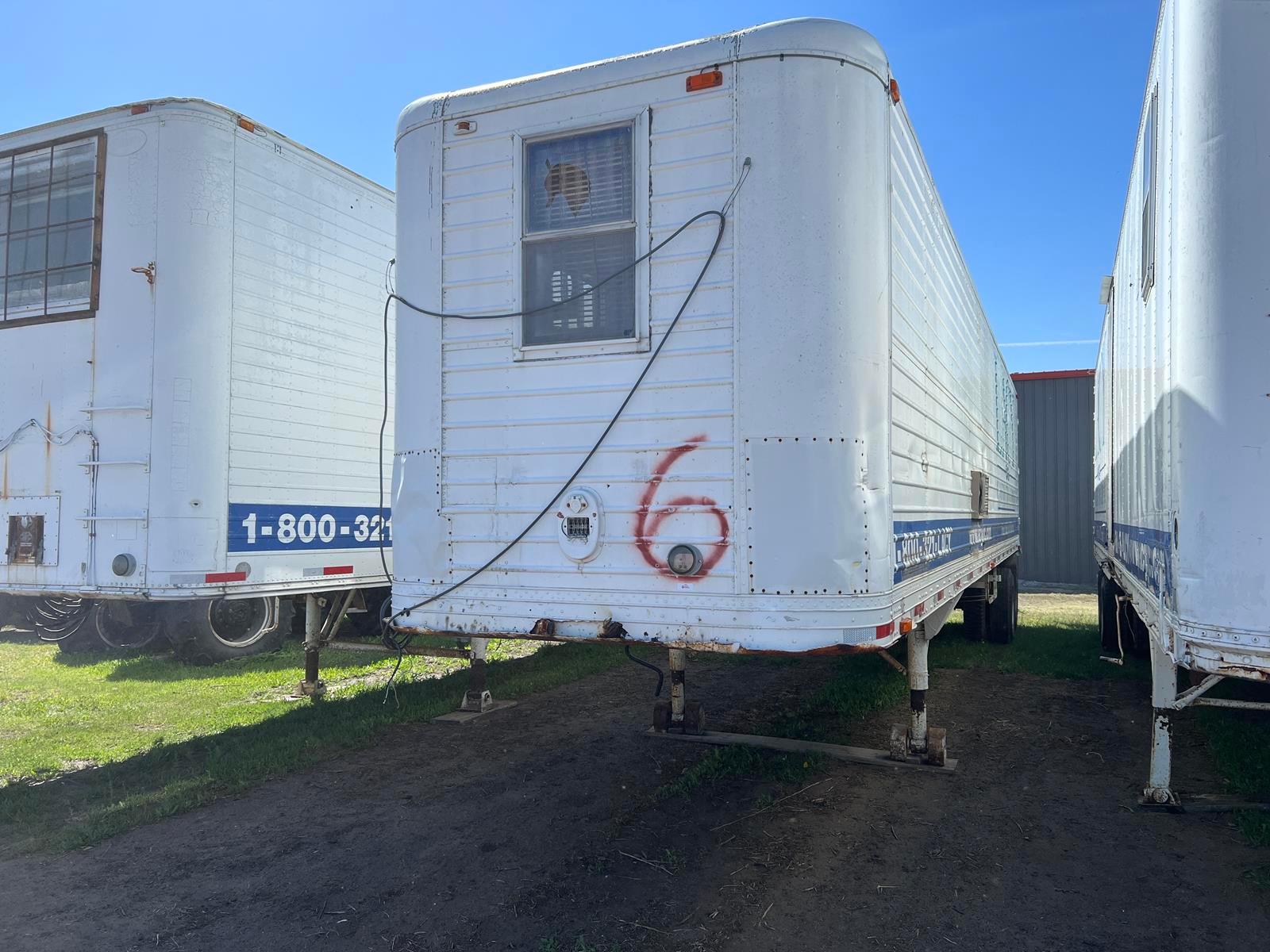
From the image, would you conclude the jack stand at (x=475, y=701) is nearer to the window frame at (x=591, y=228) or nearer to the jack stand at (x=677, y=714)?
the jack stand at (x=677, y=714)

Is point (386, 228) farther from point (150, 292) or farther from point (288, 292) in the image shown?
point (150, 292)

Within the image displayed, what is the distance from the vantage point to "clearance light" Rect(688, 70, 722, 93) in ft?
13.3

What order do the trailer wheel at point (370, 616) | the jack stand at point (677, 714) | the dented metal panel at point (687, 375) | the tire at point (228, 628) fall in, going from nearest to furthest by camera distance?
the dented metal panel at point (687, 375)
the jack stand at point (677, 714)
the tire at point (228, 628)
the trailer wheel at point (370, 616)

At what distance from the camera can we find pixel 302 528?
7707mm

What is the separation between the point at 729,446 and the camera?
12.9 feet

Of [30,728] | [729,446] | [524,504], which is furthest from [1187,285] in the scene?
[30,728]

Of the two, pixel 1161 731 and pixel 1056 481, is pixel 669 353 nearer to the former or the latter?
pixel 1161 731

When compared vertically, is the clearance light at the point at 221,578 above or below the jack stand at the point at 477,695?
above

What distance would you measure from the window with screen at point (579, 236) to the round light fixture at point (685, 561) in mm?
994

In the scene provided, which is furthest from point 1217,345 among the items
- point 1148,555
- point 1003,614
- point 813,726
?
point 1003,614

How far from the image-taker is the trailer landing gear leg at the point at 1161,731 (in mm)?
4598

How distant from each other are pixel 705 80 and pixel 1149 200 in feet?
9.01

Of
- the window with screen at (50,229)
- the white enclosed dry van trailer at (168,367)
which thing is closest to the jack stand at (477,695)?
the white enclosed dry van trailer at (168,367)

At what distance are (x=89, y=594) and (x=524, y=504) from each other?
4443 mm
